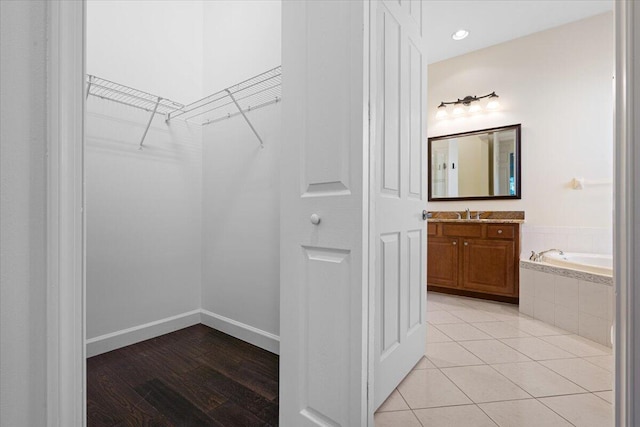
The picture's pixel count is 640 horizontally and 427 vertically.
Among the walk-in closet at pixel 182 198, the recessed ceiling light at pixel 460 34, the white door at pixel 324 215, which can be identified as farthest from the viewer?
the recessed ceiling light at pixel 460 34

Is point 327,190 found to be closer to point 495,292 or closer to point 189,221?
point 189,221

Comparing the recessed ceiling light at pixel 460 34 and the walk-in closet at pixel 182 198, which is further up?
the recessed ceiling light at pixel 460 34

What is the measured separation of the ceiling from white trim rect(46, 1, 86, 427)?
3.00m

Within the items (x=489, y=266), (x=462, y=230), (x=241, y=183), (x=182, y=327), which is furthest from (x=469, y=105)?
(x=182, y=327)

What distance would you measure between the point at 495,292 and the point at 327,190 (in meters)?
2.68

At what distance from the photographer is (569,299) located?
229 centimetres

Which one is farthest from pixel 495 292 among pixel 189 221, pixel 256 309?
pixel 189 221

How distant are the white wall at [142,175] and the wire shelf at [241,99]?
123 mm

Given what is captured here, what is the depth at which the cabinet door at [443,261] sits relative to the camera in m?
3.25

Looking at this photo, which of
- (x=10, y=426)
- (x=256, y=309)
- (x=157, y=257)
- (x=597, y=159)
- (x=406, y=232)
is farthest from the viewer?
(x=597, y=159)

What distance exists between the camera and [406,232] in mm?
1623

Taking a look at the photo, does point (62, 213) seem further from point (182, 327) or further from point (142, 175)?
point (182, 327)

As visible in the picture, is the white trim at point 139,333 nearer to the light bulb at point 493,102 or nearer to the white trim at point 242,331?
the white trim at point 242,331

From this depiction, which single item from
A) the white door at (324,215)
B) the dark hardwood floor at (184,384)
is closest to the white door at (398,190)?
the white door at (324,215)
